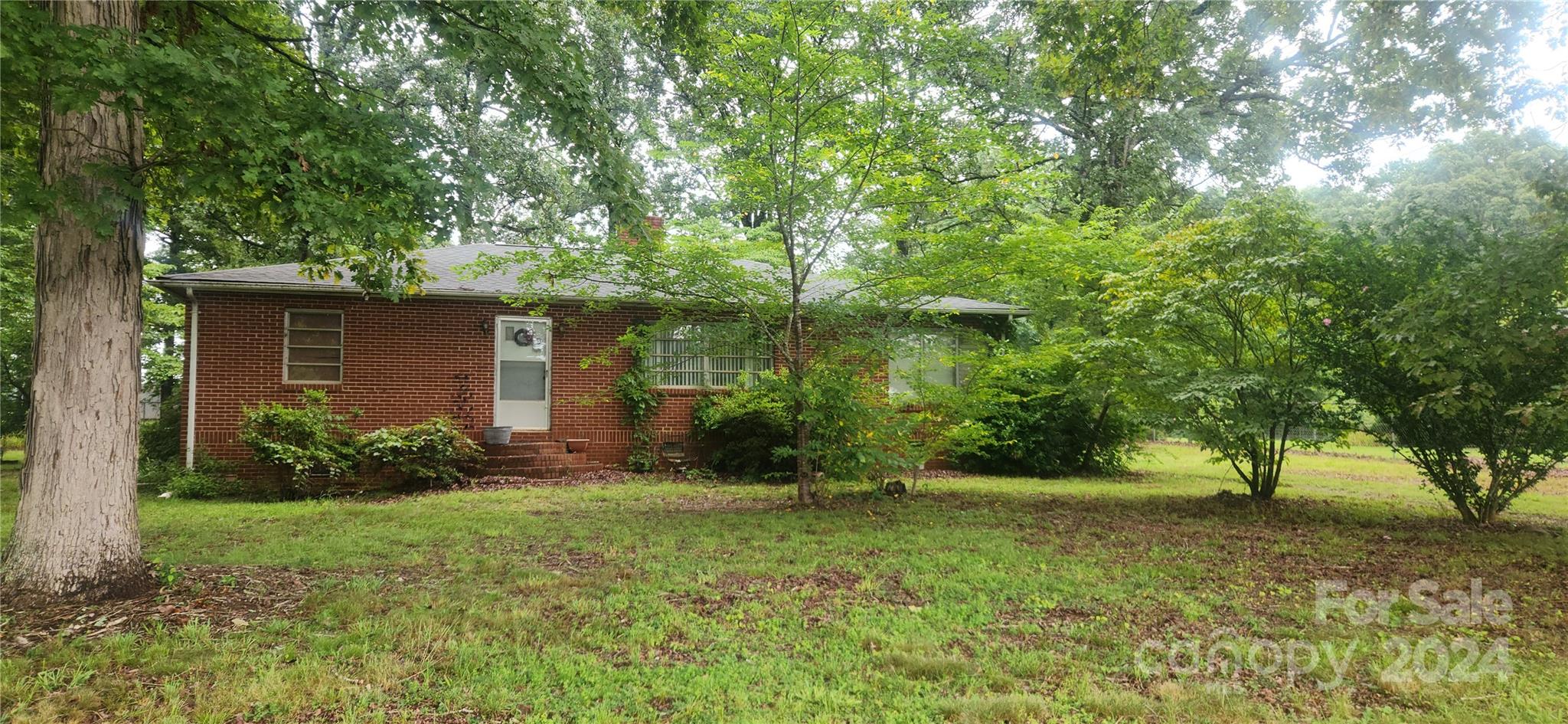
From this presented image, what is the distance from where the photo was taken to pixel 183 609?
4.43m

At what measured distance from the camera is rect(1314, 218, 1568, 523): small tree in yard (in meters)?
5.47

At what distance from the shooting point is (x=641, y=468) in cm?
1215

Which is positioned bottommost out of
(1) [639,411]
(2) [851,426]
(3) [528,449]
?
(3) [528,449]

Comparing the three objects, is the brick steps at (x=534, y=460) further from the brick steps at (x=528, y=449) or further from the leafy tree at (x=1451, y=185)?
the leafy tree at (x=1451, y=185)

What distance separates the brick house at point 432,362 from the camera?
415 inches

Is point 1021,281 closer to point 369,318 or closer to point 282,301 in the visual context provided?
point 369,318

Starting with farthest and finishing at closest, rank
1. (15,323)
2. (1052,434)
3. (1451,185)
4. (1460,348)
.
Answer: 1. (1451,185)
2. (15,323)
3. (1052,434)
4. (1460,348)

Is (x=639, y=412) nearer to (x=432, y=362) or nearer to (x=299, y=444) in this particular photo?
(x=432, y=362)

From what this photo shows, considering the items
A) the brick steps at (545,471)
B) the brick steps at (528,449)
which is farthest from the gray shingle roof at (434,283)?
the brick steps at (545,471)

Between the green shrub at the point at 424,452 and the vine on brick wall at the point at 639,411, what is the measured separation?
2.33 m

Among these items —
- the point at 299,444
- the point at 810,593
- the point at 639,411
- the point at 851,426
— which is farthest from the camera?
the point at 639,411

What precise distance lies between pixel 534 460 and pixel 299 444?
9.99ft

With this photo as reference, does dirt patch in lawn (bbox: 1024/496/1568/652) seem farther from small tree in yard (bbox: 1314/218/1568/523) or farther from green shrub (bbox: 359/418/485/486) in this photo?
green shrub (bbox: 359/418/485/486)

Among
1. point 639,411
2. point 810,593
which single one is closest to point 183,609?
point 810,593
